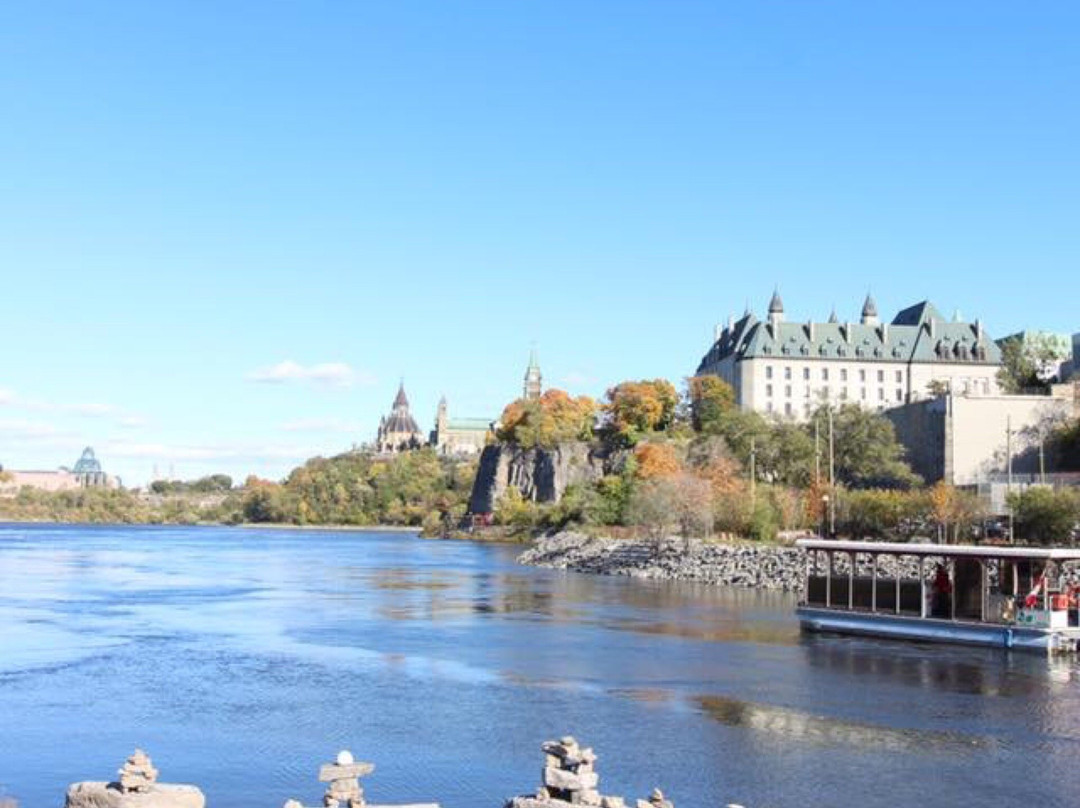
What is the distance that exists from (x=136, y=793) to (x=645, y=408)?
130705 mm

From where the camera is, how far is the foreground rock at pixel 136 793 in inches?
731

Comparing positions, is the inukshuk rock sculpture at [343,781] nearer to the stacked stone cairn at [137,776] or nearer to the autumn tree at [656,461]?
the stacked stone cairn at [137,776]

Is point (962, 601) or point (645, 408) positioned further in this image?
point (645, 408)

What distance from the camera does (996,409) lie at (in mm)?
108625

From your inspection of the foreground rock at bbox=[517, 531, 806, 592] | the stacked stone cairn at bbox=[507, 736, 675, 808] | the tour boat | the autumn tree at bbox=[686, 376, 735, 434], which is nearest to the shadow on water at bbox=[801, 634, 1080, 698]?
the tour boat

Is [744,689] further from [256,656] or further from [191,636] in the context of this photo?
[191,636]

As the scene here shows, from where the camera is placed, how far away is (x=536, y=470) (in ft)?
561

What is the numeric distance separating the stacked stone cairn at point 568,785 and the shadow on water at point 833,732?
1122cm

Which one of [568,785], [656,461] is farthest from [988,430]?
[568,785]

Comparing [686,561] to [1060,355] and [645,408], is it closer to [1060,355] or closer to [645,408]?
[645,408]

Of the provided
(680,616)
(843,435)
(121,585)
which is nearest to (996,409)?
(843,435)

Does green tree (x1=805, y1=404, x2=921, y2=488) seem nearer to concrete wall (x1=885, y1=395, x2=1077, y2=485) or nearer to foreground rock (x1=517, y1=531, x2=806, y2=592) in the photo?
concrete wall (x1=885, y1=395, x2=1077, y2=485)

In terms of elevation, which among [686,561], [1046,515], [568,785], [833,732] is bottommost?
[833,732]

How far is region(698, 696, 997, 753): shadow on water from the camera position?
29094 mm
